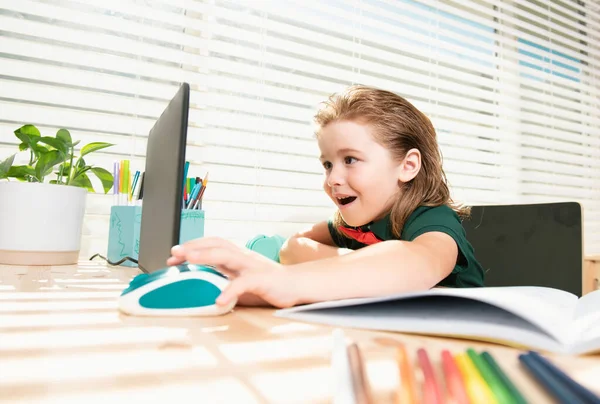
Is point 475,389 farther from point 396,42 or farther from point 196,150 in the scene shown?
point 396,42

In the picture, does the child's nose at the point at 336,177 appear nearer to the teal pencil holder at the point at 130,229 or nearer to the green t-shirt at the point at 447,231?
the green t-shirt at the point at 447,231

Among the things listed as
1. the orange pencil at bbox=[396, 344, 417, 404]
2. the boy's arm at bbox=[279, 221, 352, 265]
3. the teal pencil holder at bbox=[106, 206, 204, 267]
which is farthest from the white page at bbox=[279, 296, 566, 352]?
the teal pencil holder at bbox=[106, 206, 204, 267]

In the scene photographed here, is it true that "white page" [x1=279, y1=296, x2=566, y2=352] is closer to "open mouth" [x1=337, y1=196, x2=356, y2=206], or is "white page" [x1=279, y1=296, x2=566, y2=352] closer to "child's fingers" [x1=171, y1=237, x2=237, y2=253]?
→ "child's fingers" [x1=171, y1=237, x2=237, y2=253]

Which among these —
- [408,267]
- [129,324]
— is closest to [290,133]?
[408,267]

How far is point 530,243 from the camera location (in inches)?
38.8

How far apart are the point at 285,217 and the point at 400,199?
0.57 meters

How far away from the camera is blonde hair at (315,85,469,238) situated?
85cm

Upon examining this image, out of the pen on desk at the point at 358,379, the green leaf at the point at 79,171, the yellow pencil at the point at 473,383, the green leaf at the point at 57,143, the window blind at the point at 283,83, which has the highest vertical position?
the window blind at the point at 283,83

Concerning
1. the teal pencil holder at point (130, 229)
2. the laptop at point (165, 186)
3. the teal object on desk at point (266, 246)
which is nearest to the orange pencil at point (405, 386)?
→ the laptop at point (165, 186)

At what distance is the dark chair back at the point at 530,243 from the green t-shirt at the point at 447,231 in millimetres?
231

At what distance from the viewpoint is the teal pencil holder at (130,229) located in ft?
2.98

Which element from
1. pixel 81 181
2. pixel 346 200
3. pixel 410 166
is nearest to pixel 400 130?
pixel 410 166

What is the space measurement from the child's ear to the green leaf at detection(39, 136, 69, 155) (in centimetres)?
67

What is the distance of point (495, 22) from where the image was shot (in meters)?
1.93
